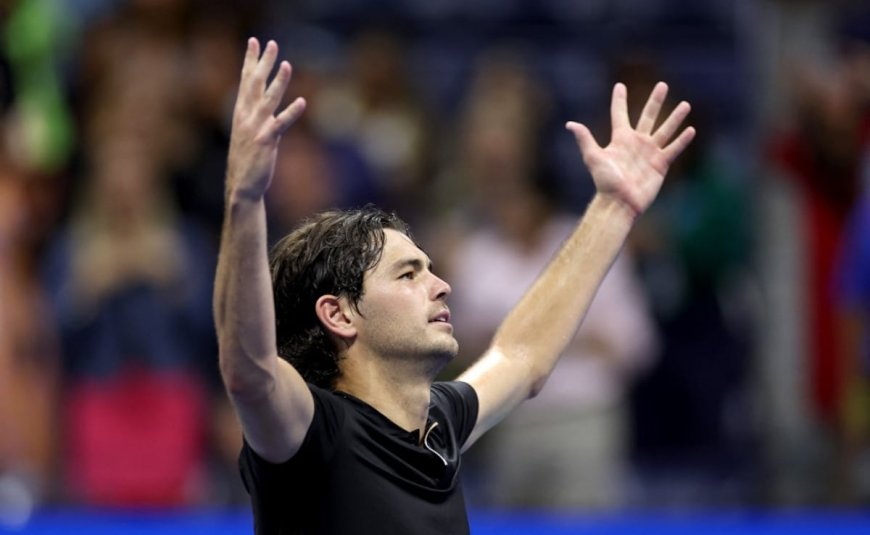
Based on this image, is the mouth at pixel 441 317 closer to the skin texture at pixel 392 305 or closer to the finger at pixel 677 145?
the skin texture at pixel 392 305

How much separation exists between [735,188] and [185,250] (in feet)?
9.02

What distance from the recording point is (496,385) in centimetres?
447

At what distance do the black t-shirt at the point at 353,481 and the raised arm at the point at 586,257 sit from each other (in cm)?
65

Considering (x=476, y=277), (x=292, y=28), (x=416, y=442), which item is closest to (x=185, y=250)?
(x=476, y=277)

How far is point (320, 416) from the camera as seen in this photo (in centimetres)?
369

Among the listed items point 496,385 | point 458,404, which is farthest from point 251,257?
point 496,385

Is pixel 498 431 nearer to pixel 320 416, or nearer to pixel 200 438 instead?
pixel 200 438

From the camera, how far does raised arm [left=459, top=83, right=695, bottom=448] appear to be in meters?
4.52

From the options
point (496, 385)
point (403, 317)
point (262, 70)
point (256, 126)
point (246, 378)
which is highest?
point (262, 70)

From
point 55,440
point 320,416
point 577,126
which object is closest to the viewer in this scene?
point 320,416

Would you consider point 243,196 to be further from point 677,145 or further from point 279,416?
point 677,145

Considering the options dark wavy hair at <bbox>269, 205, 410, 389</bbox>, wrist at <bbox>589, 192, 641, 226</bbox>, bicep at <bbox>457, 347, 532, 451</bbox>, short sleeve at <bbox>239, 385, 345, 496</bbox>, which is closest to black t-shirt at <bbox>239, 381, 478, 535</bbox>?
short sleeve at <bbox>239, 385, 345, 496</bbox>

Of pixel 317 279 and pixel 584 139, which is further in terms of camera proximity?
pixel 584 139

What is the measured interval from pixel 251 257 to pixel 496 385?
1251 mm
